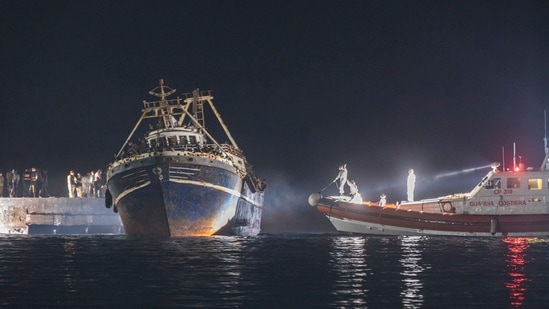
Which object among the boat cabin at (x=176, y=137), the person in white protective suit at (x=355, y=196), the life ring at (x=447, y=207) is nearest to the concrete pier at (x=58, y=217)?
the boat cabin at (x=176, y=137)

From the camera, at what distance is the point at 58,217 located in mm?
73812

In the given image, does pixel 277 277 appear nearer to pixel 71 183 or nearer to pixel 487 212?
pixel 487 212

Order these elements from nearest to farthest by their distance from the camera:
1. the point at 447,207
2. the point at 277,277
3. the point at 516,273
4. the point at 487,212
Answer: the point at 277,277
the point at 516,273
the point at 487,212
the point at 447,207

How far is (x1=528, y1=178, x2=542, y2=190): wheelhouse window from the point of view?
5003cm

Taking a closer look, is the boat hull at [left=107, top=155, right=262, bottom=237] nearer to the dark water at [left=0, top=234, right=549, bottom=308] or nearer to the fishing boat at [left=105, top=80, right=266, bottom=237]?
the fishing boat at [left=105, top=80, right=266, bottom=237]

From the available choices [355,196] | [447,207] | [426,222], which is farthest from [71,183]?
[447,207]

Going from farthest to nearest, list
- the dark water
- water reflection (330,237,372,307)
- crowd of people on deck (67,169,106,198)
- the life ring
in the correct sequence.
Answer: crowd of people on deck (67,169,106,198), the life ring, water reflection (330,237,372,307), the dark water

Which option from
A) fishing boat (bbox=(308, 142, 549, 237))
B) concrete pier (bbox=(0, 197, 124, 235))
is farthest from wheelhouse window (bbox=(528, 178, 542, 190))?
concrete pier (bbox=(0, 197, 124, 235))

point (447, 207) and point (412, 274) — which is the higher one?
point (447, 207)

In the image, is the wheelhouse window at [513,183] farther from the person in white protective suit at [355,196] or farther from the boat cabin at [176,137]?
the boat cabin at [176,137]

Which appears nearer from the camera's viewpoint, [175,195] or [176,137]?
[175,195]

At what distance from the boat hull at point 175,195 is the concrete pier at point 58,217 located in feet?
60.2

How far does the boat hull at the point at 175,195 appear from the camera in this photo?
51688 millimetres

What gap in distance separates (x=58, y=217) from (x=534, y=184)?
38.5 meters
